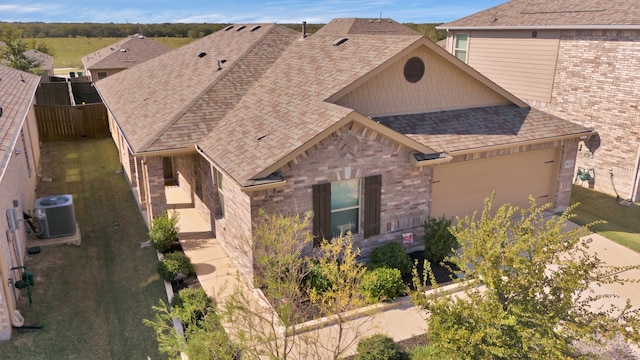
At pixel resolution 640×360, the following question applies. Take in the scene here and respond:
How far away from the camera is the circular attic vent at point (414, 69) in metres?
14.1

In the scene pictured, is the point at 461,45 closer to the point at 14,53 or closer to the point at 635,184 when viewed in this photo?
the point at 635,184

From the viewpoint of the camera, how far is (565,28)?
776 inches

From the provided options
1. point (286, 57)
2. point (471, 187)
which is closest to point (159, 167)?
point (286, 57)

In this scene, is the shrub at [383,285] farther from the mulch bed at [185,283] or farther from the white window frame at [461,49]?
the white window frame at [461,49]

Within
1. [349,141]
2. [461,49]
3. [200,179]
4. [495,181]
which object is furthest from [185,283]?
[461,49]

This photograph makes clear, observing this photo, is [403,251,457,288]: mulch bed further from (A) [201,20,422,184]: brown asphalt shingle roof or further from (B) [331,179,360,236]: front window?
(A) [201,20,422,184]: brown asphalt shingle roof

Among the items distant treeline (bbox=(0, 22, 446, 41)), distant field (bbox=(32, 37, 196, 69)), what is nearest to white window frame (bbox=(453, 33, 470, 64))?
distant field (bbox=(32, 37, 196, 69))

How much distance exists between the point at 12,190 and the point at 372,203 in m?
10.1

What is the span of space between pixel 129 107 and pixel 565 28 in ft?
61.4

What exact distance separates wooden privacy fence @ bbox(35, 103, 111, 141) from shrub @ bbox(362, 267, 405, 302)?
23.2 m

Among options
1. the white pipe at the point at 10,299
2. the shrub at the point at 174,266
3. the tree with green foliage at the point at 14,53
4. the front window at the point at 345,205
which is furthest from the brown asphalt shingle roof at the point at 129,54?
the front window at the point at 345,205

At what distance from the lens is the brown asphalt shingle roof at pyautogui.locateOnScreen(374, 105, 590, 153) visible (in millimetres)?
13805

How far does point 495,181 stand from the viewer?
15.2 meters

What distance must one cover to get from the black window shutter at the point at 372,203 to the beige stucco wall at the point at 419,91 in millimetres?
2723
